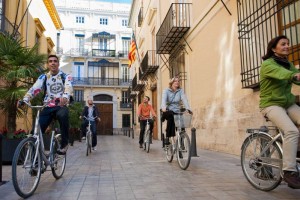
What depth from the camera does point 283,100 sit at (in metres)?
3.81

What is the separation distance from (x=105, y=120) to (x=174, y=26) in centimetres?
2935

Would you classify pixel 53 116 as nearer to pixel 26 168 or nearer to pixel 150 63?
pixel 26 168

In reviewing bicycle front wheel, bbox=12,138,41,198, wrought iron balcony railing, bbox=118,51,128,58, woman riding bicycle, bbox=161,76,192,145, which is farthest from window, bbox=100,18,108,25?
bicycle front wheel, bbox=12,138,41,198

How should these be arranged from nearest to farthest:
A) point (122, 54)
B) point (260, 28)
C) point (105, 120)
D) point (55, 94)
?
1. point (55, 94)
2. point (260, 28)
3. point (105, 120)
4. point (122, 54)

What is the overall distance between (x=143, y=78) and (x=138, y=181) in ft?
58.2

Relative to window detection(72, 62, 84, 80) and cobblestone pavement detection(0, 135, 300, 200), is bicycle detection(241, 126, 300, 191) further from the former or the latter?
window detection(72, 62, 84, 80)

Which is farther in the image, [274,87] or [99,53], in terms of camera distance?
[99,53]

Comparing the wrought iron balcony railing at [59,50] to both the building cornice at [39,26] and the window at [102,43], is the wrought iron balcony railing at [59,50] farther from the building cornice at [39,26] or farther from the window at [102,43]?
the building cornice at [39,26]

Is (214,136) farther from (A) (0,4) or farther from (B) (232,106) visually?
(A) (0,4)

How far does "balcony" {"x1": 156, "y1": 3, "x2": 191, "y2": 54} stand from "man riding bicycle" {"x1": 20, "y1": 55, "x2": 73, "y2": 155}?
780cm

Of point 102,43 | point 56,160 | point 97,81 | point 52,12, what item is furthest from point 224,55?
point 102,43

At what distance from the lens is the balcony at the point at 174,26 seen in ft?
41.2

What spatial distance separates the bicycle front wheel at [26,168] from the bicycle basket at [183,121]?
9.52 ft

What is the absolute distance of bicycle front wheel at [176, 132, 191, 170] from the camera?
19.6ft
